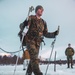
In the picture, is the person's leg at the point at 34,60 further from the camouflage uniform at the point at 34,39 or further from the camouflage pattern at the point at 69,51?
the camouflage pattern at the point at 69,51

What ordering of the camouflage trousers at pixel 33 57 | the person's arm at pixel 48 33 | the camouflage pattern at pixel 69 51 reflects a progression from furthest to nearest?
1. the camouflage pattern at pixel 69 51
2. the person's arm at pixel 48 33
3. the camouflage trousers at pixel 33 57

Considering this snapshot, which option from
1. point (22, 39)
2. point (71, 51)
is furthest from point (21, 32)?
point (71, 51)

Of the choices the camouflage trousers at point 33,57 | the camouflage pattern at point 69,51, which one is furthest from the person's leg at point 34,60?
the camouflage pattern at point 69,51

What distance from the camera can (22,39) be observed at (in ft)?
26.1

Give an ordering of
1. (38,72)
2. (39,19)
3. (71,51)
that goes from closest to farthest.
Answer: (38,72) < (39,19) < (71,51)

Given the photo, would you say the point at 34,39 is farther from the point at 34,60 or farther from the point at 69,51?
the point at 69,51

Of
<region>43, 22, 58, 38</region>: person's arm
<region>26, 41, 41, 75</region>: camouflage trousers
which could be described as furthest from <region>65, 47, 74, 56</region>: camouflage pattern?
<region>26, 41, 41, 75</region>: camouflage trousers

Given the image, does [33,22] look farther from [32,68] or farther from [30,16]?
[32,68]

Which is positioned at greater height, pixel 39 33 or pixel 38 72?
pixel 39 33

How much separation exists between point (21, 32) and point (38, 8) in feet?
2.33

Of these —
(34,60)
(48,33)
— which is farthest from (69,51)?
(34,60)

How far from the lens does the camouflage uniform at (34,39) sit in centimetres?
763

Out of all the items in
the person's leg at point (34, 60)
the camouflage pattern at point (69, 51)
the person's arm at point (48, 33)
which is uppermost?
the person's arm at point (48, 33)

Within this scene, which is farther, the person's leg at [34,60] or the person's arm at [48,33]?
the person's arm at [48,33]
